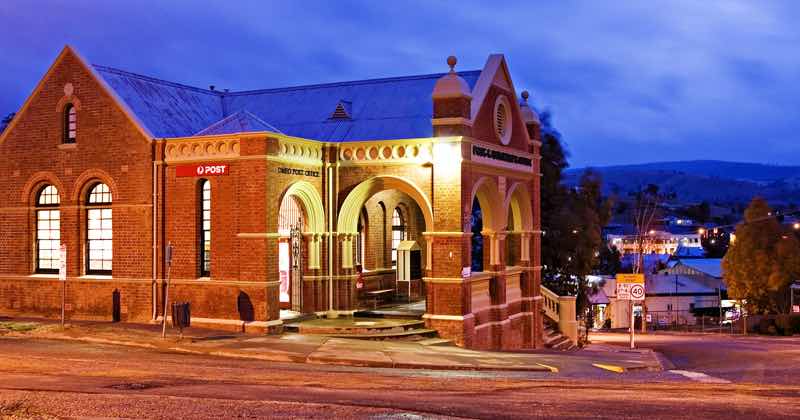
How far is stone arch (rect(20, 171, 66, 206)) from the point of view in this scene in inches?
976

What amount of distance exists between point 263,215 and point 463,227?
5116 mm

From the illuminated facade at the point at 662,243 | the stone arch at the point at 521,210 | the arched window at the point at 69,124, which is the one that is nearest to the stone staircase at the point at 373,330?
the stone arch at the point at 521,210

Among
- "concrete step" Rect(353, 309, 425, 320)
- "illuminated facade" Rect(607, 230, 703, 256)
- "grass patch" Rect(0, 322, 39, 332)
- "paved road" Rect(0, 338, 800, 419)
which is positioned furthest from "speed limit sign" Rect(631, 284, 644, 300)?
"illuminated facade" Rect(607, 230, 703, 256)

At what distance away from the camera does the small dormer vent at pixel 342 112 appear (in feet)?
87.1

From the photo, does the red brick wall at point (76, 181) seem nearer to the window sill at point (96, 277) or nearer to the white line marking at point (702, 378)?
the window sill at point (96, 277)

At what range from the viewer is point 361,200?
2475 centimetres

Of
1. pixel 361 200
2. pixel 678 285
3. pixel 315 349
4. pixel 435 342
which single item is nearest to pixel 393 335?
pixel 435 342

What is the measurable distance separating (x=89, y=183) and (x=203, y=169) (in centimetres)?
413

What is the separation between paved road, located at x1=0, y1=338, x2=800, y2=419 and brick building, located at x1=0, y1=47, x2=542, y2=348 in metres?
4.87

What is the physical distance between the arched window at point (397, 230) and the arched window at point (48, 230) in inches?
424

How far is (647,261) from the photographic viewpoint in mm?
93188

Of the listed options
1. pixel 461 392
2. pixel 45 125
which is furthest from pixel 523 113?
pixel 461 392

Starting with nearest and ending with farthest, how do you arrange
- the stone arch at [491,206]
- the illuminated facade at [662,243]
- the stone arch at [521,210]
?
the stone arch at [491,206] < the stone arch at [521,210] < the illuminated facade at [662,243]

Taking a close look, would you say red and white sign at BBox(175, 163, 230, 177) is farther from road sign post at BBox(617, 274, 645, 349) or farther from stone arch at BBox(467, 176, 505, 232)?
road sign post at BBox(617, 274, 645, 349)
